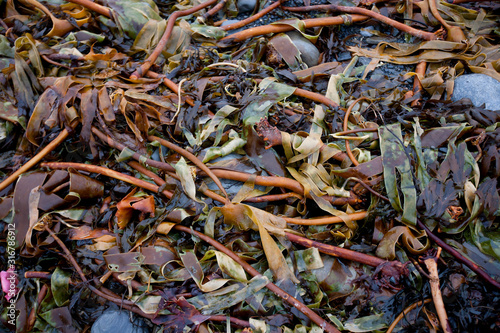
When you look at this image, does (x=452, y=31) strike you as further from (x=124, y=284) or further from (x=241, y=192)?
(x=124, y=284)

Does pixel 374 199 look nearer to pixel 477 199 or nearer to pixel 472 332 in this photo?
pixel 477 199

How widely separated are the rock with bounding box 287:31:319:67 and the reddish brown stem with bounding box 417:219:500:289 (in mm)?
1046

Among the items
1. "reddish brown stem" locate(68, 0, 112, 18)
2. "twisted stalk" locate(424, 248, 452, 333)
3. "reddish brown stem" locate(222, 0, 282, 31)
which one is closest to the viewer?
"twisted stalk" locate(424, 248, 452, 333)

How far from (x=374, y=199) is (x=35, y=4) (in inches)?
78.5

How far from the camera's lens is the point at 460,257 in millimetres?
1159

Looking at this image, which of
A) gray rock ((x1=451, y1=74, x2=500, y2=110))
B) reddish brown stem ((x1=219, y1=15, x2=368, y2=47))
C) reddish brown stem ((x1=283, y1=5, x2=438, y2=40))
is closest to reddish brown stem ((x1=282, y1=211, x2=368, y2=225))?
gray rock ((x1=451, y1=74, x2=500, y2=110))

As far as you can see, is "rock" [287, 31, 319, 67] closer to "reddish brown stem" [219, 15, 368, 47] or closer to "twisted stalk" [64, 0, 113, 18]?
"reddish brown stem" [219, 15, 368, 47]

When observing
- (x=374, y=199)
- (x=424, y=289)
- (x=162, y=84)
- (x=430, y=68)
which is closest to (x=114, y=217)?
(x=162, y=84)

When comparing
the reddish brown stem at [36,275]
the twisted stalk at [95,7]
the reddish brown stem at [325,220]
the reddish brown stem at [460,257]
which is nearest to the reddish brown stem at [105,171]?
the reddish brown stem at [36,275]

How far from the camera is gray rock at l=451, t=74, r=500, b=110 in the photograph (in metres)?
1.55

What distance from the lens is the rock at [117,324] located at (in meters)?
1.16

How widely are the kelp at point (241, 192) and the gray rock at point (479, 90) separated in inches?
1.8

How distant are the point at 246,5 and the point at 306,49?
53 centimetres

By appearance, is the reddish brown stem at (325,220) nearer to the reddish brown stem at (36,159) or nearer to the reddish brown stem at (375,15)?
the reddish brown stem at (36,159)
